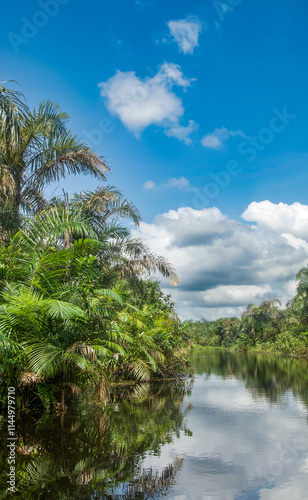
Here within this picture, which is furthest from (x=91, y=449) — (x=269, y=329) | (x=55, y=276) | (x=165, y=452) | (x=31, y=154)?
(x=269, y=329)

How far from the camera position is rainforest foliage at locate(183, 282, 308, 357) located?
28844 mm

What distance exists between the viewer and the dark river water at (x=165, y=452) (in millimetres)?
3998

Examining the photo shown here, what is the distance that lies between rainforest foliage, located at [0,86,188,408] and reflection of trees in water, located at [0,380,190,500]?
1.97 feet

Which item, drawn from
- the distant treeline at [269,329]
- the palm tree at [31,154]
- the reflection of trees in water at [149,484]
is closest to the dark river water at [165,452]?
the reflection of trees in water at [149,484]

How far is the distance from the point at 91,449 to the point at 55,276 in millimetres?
3443

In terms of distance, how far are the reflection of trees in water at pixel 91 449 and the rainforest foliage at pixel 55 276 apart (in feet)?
1.97

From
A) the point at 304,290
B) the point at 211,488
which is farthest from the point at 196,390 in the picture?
the point at 304,290

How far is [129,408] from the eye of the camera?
8945mm

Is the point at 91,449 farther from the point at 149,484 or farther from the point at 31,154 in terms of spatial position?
the point at 31,154

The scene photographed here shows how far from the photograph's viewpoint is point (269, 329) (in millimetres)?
45906

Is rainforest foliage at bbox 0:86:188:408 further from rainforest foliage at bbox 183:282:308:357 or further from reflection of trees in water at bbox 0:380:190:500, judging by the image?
rainforest foliage at bbox 183:282:308:357

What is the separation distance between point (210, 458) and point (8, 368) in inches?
142

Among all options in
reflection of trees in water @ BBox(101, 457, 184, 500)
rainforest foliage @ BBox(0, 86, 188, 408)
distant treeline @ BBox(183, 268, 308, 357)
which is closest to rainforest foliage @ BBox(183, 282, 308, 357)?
distant treeline @ BBox(183, 268, 308, 357)

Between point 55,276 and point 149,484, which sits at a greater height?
point 55,276
